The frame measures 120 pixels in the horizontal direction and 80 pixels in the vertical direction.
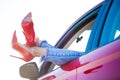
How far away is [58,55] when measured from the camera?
2.22 meters

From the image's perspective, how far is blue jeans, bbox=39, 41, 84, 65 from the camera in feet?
7.16

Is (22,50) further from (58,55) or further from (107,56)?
(107,56)

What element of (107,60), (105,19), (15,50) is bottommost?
(107,60)

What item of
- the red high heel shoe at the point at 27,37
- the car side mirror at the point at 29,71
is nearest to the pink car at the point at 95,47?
the car side mirror at the point at 29,71

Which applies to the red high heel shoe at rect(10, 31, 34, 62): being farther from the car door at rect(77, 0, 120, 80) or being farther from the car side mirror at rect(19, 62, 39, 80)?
the car side mirror at rect(19, 62, 39, 80)

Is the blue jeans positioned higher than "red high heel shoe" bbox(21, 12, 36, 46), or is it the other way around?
"red high heel shoe" bbox(21, 12, 36, 46)

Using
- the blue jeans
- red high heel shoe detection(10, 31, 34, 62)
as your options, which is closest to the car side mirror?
the blue jeans

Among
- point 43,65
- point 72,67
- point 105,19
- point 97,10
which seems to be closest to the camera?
point 72,67

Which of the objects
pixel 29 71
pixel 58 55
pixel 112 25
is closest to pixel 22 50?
pixel 58 55

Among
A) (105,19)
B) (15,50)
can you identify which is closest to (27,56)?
(15,50)

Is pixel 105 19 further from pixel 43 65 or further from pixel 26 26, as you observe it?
pixel 43 65

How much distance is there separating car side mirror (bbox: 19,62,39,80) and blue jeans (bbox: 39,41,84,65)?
543 mm

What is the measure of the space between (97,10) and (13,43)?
3.22 feet

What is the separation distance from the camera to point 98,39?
2.35m
